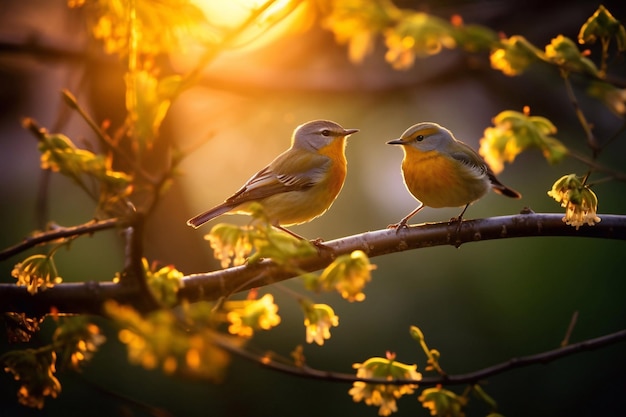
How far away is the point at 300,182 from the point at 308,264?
0.89 m

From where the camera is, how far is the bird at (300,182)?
111 inches

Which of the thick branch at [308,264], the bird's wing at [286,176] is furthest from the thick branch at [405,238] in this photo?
the bird's wing at [286,176]

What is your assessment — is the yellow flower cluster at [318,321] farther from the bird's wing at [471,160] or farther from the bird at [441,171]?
the bird's wing at [471,160]

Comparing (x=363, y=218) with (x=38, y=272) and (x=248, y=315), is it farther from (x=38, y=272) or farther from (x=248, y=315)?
(x=248, y=315)

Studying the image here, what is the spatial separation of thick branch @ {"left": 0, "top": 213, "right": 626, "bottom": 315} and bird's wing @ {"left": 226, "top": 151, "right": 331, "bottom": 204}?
26.5 inches

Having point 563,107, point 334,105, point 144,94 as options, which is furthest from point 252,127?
point 144,94

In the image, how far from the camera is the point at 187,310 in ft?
4.15

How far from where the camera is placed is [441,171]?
304cm

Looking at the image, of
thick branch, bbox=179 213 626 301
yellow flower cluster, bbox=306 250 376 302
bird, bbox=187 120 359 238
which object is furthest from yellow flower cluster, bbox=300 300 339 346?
bird, bbox=187 120 359 238

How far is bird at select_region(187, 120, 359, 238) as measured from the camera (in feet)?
9.25

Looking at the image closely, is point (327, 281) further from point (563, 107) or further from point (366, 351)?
point (563, 107)

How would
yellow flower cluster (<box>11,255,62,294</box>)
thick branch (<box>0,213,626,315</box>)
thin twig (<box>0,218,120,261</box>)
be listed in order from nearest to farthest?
thin twig (<box>0,218,120,261</box>)
yellow flower cluster (<box>11,255,62,294</box>)
thick branch (<box>0,213,626,315</box>)

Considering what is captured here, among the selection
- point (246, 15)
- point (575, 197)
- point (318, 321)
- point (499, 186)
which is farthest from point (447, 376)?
point (499, 186)

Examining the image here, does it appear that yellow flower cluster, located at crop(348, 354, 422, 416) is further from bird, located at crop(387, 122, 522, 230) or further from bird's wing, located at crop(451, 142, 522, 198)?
bird's wing, located at crop(451, 142, 522, 198)
